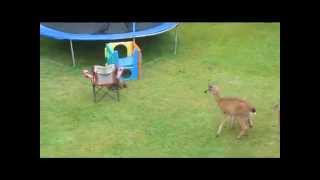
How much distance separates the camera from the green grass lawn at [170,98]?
18.8ft

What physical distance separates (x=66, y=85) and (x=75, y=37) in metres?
0.79

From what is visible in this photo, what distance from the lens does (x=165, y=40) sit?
8289 millimetres

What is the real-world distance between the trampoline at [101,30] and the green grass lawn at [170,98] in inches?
10.1

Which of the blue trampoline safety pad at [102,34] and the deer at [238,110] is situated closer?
the deer at [238,110]

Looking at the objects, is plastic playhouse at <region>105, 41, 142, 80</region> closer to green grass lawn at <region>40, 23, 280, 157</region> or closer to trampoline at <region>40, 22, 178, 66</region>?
green grass lawn at <region>40, 23, 280, 157</region>

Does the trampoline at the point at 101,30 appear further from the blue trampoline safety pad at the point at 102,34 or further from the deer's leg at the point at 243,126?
the deer's leg at the point at 243,126

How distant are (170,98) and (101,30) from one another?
1.71 metres

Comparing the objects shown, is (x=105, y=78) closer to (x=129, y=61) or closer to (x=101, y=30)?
(x=129, y=61)

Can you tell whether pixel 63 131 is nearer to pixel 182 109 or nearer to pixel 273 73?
pixel 182 109

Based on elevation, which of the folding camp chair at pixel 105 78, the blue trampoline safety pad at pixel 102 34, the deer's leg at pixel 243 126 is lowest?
the deer's leg at pixel 243 126

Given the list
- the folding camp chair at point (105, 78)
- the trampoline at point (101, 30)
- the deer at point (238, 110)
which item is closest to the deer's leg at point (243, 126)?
the deer at point (238, 110)

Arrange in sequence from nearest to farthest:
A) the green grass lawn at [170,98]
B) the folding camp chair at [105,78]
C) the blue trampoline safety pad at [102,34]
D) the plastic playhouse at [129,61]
Answer: the green grass lawn at [170,98] → the folding camp chair at [105,78] → the plastic playhouse at [129,61] → the blue trampoline safety pad at [102,34]

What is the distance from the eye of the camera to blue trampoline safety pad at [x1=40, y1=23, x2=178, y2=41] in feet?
24.5

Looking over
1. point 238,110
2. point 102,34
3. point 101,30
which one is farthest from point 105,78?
point 238,110
